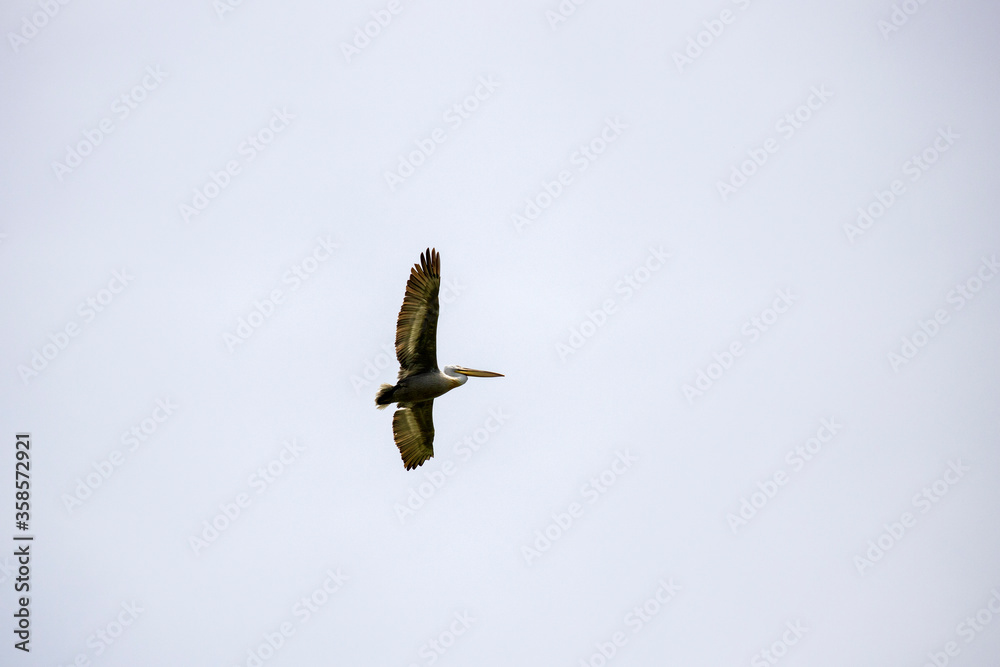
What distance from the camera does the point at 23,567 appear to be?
2675cm

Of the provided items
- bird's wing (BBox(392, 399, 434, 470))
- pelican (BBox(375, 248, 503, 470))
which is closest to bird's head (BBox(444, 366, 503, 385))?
pelican (BBox(375, 248, 503, 470))

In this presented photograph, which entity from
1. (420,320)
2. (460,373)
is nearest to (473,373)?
(460,373)

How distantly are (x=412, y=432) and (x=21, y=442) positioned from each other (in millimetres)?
9088

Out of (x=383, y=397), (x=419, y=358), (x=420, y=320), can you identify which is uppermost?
(x=420, y=320)

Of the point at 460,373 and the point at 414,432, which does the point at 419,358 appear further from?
the point at 414,432

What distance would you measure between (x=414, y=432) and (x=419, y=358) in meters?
2.12

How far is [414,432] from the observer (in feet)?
80.9

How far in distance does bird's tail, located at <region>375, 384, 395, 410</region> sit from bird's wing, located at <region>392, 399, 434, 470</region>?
1.11 m

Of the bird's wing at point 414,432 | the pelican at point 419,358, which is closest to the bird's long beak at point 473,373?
the pelican at point 419,358

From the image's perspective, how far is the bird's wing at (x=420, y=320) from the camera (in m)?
22.5

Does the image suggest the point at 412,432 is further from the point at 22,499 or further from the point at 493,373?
the point at 22,499

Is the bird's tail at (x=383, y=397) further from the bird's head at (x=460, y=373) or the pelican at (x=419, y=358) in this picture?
the bird's head at (x=460, y=373)

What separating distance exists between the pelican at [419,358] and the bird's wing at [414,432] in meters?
0.02

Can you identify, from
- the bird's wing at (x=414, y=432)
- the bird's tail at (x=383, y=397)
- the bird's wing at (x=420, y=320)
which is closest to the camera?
the bird's wing at (x=420, y=320)
